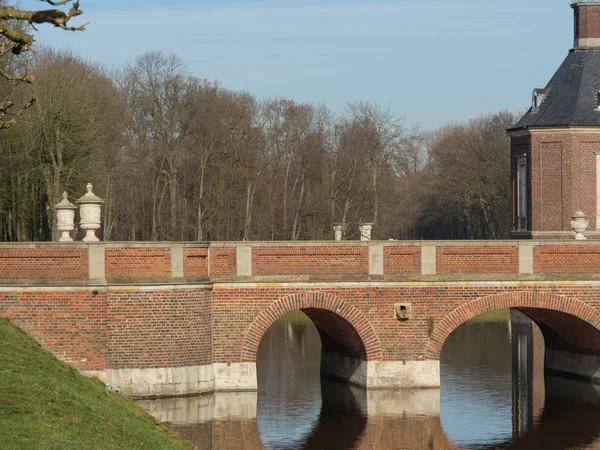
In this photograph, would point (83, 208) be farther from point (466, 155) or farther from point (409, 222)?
point (409, 222)

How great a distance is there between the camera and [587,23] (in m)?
39.9

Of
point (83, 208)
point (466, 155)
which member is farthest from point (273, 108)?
point (83, 208)

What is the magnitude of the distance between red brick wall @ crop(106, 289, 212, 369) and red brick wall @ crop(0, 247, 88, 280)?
896 millimetres

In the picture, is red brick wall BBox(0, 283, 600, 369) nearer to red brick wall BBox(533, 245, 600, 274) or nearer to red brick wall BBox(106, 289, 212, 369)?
red brick wall BBox(106, 289, 212, 369)

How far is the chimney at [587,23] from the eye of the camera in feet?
130

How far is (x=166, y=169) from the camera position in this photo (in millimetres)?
59250

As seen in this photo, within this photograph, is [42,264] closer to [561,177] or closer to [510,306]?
[510,306]

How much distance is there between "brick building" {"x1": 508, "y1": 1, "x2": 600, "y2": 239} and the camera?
125 ft

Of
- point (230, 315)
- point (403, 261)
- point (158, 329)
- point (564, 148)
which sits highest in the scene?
point (564, 148)

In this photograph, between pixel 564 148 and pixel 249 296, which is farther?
pixel 564 148

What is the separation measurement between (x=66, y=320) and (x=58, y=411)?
7.56m

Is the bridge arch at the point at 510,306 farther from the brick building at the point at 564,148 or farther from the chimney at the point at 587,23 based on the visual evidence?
the chimney at the point at 587,23

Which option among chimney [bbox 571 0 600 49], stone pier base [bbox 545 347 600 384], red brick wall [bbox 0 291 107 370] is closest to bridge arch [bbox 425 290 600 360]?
stone pier base [bbox 545 347 600 384]

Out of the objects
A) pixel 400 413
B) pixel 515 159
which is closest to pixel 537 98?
pixel 515 159
